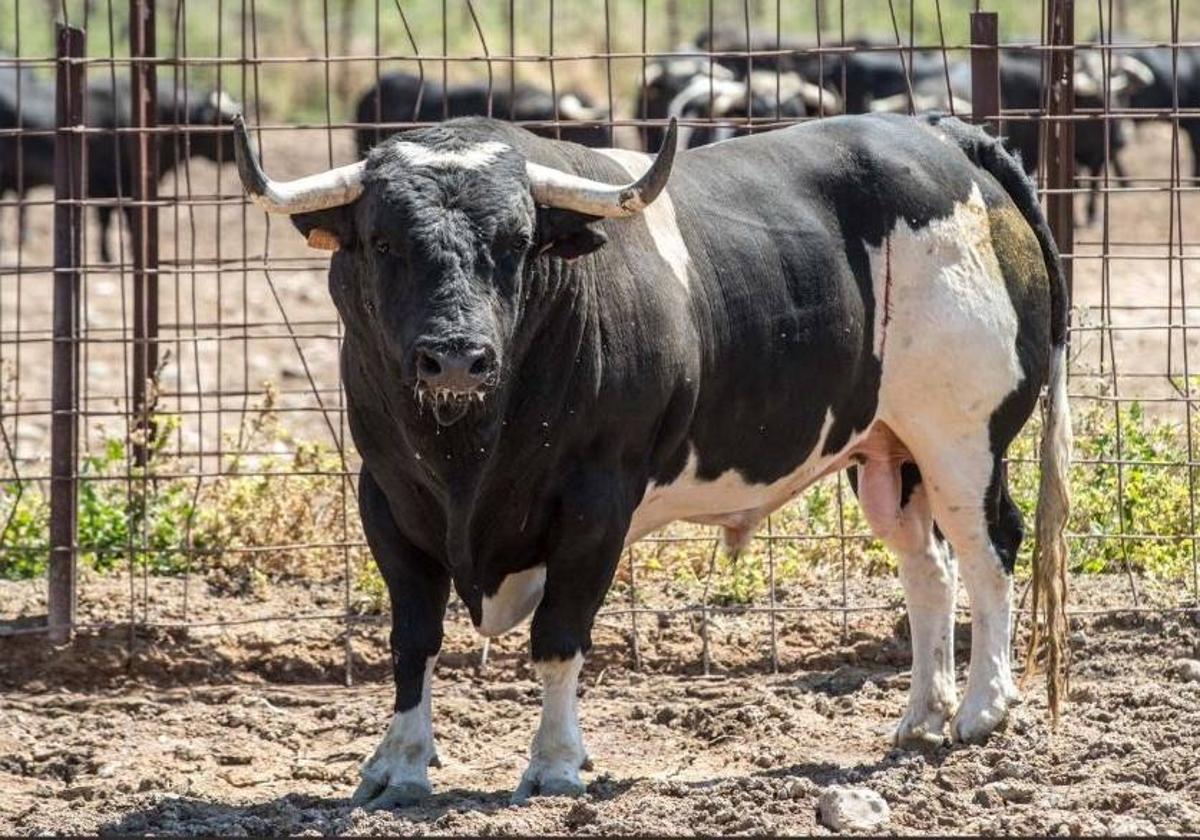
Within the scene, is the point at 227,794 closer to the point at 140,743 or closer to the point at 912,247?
the point at 140,743

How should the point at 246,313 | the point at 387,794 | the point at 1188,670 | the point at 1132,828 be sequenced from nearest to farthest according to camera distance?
the point at 1132,828 → the point at 387,794 → the point at 1188,670 → the point at 246,313

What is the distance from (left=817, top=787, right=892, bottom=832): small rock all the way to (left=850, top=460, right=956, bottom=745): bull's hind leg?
1.37m

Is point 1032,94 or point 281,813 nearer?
point 281,813

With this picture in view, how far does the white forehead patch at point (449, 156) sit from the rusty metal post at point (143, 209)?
3.07 meters

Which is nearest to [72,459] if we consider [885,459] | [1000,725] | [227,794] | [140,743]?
[140,743]

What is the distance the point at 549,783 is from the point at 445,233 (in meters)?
1.59

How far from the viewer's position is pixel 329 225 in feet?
18.6

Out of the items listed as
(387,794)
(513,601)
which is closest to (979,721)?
(513,601)

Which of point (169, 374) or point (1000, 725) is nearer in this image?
point (1000, 725)

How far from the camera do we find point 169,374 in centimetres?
1259

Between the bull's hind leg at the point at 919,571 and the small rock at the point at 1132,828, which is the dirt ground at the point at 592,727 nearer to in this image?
the small rock at the point at 1132,828

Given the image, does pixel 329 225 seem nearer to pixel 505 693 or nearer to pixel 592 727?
pixel 592 727

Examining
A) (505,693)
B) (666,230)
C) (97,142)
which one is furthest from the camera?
(97,142)

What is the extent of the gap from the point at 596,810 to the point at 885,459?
→ 1982mm
